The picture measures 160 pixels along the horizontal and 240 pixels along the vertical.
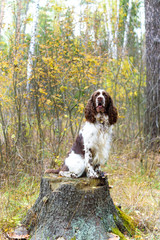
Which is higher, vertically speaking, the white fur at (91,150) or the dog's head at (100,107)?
the dog's head at (100,107)

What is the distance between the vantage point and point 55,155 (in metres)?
5.91

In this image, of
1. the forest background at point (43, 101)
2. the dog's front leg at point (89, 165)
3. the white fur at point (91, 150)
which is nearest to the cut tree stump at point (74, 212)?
the dog's front leg at point (89, 165)

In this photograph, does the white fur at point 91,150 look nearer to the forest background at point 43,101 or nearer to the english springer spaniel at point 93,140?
the english springer spaniel at point 93,140

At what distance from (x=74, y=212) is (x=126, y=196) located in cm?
170

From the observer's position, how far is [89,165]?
3844mm

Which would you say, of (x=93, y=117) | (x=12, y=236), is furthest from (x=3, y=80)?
(x=12, y=236)

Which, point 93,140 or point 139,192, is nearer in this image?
point 93,140

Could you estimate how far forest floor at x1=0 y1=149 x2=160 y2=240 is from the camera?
3.71 meters

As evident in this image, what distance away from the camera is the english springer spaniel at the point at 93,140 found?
3871 mm

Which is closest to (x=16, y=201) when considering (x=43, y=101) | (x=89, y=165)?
(x=89, y=165)

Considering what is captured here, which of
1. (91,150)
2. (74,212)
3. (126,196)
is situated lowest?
(126,196)

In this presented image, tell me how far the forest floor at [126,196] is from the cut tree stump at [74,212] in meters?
0.36

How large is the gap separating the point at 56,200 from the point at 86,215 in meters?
0.41

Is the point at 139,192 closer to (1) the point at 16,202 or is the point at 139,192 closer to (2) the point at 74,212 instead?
(2) the point at 74,212
